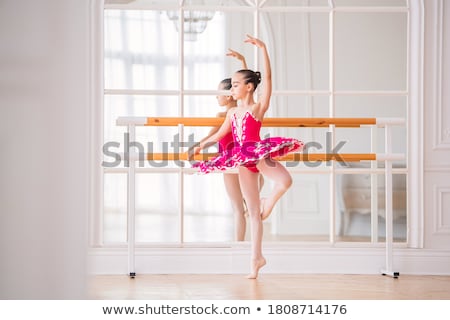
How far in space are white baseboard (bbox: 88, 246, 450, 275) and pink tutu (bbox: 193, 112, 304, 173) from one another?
67 centimetres

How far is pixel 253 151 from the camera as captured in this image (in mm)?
3164

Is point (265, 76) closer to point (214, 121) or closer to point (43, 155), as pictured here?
point (214, 121)

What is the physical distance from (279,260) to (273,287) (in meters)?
0.60

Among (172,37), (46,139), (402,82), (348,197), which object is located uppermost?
(172,37)

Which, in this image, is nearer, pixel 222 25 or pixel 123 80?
pixel 222 25

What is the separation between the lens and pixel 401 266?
12.6 feet

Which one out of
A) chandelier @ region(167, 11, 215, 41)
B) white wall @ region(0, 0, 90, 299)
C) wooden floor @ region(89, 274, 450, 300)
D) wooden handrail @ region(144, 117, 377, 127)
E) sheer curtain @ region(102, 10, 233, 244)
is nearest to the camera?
white wall @ region(0, 0, 90, 299)

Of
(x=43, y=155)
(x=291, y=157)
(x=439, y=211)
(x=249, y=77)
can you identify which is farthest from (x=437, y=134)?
(x=43, y=155)

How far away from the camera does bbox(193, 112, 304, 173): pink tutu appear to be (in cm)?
313

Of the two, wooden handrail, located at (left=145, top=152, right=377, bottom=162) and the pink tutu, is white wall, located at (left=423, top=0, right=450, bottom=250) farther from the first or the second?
the pink tutu

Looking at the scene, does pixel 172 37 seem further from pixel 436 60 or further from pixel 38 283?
pixel 38 283

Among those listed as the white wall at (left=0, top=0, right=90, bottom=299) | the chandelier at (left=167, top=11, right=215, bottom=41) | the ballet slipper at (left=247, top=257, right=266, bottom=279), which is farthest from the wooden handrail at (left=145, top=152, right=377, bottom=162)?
the white wall at (left=0, top=0, right=90, bottom=299)
